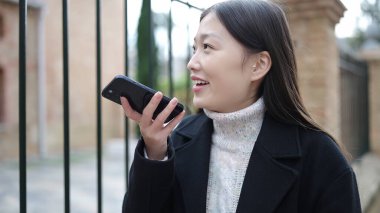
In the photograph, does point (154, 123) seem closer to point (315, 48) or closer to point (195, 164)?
point (195, 164)

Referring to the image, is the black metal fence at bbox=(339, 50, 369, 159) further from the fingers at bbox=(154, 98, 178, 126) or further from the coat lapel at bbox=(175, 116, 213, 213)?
the fingers at bbox=(154, 98, 178, 126)

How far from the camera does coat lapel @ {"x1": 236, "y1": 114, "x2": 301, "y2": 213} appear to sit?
1.37m

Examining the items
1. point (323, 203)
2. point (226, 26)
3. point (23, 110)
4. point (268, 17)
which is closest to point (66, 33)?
point (23, 110)

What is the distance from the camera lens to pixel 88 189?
670 centimetres

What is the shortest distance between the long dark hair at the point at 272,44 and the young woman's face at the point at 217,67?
0.10 ft

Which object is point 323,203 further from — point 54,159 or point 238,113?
point 54,159

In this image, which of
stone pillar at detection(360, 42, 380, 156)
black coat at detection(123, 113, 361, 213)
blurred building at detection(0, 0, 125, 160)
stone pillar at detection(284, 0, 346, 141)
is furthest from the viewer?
blurred building at detection(0, 0, 125, 160)

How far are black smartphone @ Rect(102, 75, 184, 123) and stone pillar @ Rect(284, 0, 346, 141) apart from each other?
92.1 inches

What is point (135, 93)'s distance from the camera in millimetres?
1306

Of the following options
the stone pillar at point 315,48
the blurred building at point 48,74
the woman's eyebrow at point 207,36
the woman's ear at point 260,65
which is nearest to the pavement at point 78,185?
the blurred building at point 48,74

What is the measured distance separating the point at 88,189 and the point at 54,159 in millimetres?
3911

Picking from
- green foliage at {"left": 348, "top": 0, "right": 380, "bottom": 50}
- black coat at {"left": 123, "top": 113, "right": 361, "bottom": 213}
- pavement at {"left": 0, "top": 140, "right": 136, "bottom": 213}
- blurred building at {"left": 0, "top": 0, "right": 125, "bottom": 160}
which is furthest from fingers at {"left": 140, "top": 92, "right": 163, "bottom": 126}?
green foliage at {"left": 348, "top": 0, "right": 380, "bottom": 50}

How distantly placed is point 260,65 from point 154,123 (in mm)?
440

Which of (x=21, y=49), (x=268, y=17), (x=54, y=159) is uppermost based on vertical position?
(x=268, y=17)
